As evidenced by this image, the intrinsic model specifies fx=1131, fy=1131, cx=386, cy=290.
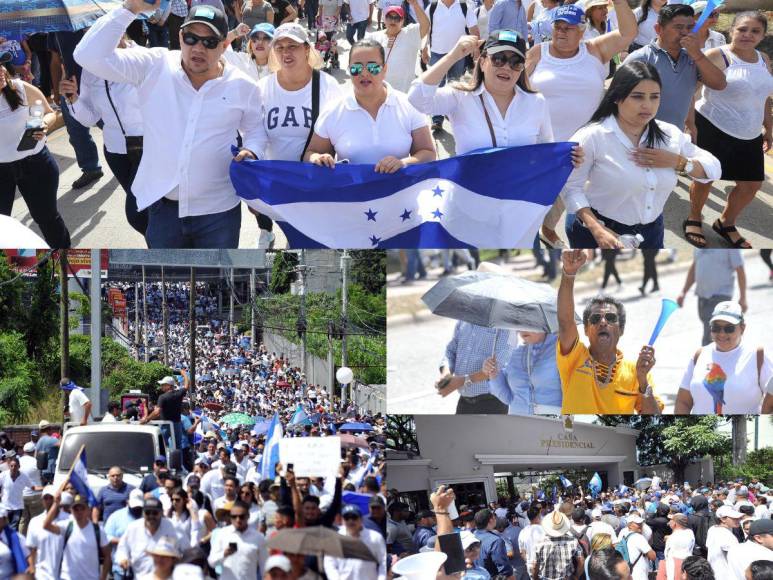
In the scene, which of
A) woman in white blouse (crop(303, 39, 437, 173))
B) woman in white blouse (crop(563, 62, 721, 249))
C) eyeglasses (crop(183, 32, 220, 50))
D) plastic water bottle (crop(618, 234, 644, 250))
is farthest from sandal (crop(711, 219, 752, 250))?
eyeglasses (crop(183, 32, 220, 50))

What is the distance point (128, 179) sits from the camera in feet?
28.5

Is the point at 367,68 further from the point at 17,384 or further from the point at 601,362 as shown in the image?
the point at 17,384

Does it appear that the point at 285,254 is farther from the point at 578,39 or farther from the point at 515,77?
the point at 578,39

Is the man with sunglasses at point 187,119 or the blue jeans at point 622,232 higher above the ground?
the man with sunglasses at point 187,119

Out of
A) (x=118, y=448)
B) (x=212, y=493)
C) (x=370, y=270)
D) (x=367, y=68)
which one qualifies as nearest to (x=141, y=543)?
(x=212, y=493)

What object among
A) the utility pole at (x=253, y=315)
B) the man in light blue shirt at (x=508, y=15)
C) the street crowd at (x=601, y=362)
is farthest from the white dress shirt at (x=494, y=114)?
the man in light blue shirt at (x=508, y=15)

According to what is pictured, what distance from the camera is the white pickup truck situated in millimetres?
6379

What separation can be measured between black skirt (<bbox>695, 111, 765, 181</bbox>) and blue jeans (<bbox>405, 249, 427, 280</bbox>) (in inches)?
149

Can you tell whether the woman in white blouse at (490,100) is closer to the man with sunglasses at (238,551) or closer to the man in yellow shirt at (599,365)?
the man in yellow shirt at (599,365)

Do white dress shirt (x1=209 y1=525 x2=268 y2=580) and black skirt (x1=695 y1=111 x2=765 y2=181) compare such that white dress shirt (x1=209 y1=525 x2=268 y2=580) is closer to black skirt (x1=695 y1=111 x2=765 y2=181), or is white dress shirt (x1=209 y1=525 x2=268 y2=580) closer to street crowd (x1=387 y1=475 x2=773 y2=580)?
street crowd (x1=387 y1=475 x2=773 y2=580)

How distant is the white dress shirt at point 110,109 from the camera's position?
27.2ft

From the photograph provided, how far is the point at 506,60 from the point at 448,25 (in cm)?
520

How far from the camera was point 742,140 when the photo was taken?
9.05m

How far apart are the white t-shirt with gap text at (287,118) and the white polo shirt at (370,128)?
0.18 metres
